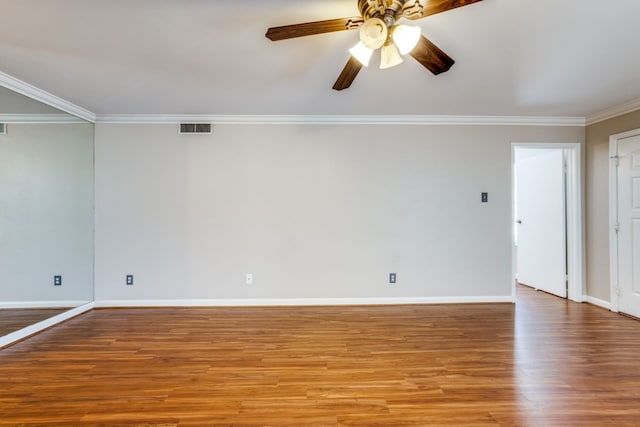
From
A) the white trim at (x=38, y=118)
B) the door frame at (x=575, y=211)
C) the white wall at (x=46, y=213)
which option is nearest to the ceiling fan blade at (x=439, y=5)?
the door frame at (x=575, y=211)

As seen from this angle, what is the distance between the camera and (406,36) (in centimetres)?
152

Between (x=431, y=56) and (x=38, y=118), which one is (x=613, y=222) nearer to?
(x=431, y=56)

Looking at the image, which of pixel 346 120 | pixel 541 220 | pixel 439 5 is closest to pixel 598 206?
pixel 541 220

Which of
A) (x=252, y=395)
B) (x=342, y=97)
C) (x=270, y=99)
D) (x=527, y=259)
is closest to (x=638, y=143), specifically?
(x=527, y=259)

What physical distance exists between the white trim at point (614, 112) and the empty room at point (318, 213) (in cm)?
3

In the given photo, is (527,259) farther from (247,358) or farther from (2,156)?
(2,156)

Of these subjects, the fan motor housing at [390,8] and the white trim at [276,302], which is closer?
the fan motor housing at [390,8]

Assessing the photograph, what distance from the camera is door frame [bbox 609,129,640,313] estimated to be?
343 centimetres

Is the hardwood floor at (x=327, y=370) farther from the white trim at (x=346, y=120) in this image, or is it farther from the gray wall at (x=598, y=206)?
the white trim at (x=346, y=120)

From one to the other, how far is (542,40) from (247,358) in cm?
314

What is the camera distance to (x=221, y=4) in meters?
1.69

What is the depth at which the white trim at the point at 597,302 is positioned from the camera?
11.6 feet

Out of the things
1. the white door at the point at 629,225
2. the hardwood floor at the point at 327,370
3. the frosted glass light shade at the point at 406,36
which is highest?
the frosted glass light shade at the point at 406,36

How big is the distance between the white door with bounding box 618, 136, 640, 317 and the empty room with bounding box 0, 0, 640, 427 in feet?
0.07
